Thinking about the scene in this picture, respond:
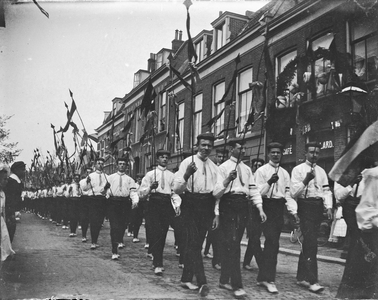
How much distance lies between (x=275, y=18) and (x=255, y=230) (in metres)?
10.8

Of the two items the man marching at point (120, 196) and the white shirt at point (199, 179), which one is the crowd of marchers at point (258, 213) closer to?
the white shirt at point (199, 179)

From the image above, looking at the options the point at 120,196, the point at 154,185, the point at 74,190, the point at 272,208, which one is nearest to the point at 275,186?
the point at 272,208

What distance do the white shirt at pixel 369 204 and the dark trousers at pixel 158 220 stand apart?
134 inches

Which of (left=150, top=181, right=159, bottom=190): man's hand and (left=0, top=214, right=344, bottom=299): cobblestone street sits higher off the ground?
(left=150, top=181, right=159, bottom=190): man's hand

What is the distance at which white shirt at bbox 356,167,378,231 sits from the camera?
4309 mm

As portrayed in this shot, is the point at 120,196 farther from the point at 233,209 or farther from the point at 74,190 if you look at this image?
the point at 74,190

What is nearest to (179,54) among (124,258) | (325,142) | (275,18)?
(275,18)

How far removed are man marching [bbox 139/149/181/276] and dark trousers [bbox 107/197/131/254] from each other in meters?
Answer: 1.12

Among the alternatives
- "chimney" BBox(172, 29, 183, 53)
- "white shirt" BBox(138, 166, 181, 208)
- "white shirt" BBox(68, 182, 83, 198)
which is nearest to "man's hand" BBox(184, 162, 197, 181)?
"white shirt" BBox(138, 166, 181, 208)

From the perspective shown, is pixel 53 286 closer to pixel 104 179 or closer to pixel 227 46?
pixel 104 179

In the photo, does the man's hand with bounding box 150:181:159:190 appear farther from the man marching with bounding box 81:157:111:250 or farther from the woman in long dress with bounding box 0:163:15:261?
the man marching with bounding box 81:157:111:250

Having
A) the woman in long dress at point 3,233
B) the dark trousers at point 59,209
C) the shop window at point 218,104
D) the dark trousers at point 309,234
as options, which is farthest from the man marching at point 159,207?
the shop window at point 218,104

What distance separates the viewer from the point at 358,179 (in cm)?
477

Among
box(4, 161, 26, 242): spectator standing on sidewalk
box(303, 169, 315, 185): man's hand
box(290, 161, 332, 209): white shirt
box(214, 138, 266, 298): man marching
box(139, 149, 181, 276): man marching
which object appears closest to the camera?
box(214, 138, 266, 298): man marching
